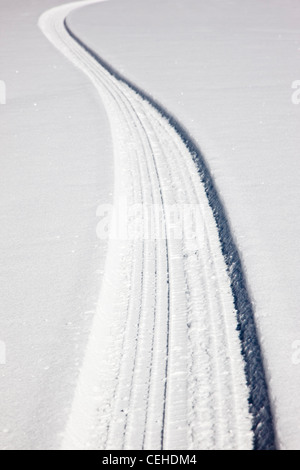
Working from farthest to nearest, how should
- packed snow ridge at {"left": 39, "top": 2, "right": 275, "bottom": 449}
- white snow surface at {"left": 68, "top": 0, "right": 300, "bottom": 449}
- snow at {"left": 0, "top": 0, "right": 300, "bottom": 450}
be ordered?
1. white snow surface at {"left": 68, "top": 0, "right": 300, "bottom": 449}
2. snow at {"left": 0, "top": 0, "right": 300, "bottom": 450}
3. packed snow ridge at {"left": 39, "top": 2, "right": 275, "bottom": 449}

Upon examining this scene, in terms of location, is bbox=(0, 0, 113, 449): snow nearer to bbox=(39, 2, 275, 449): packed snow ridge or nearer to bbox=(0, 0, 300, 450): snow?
bbox=(0, 0, 300, 450): snow

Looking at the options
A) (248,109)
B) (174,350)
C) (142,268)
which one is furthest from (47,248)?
(248,109)

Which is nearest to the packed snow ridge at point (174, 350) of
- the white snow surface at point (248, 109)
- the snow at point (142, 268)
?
the snow at point (142, 268)

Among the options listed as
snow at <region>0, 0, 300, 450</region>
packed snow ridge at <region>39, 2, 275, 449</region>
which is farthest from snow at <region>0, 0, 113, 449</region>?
packed snow ridge at <region>39, 2, 275, 449</region>

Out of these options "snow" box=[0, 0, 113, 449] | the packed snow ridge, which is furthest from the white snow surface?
"snow" box=[0, 0, 113, 449]

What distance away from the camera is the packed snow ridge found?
2.94 meters

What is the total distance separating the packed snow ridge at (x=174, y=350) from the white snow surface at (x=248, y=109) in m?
0.15

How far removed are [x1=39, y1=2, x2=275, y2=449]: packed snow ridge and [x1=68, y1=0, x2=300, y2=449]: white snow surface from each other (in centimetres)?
15

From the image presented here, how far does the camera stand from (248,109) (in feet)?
28.0

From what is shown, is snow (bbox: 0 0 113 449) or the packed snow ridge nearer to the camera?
the packed snow ridge

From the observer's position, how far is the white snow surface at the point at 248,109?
3.74 meters

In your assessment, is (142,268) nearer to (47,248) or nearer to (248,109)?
(47,248)

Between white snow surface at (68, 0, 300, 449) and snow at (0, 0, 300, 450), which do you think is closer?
snow at (0, 0, 300, 450)

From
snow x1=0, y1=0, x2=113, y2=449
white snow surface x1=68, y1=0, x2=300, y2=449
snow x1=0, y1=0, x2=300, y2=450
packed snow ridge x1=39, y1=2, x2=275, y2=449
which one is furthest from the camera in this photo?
white snow surface x1=68, y1=0, x2=300, y2=449
